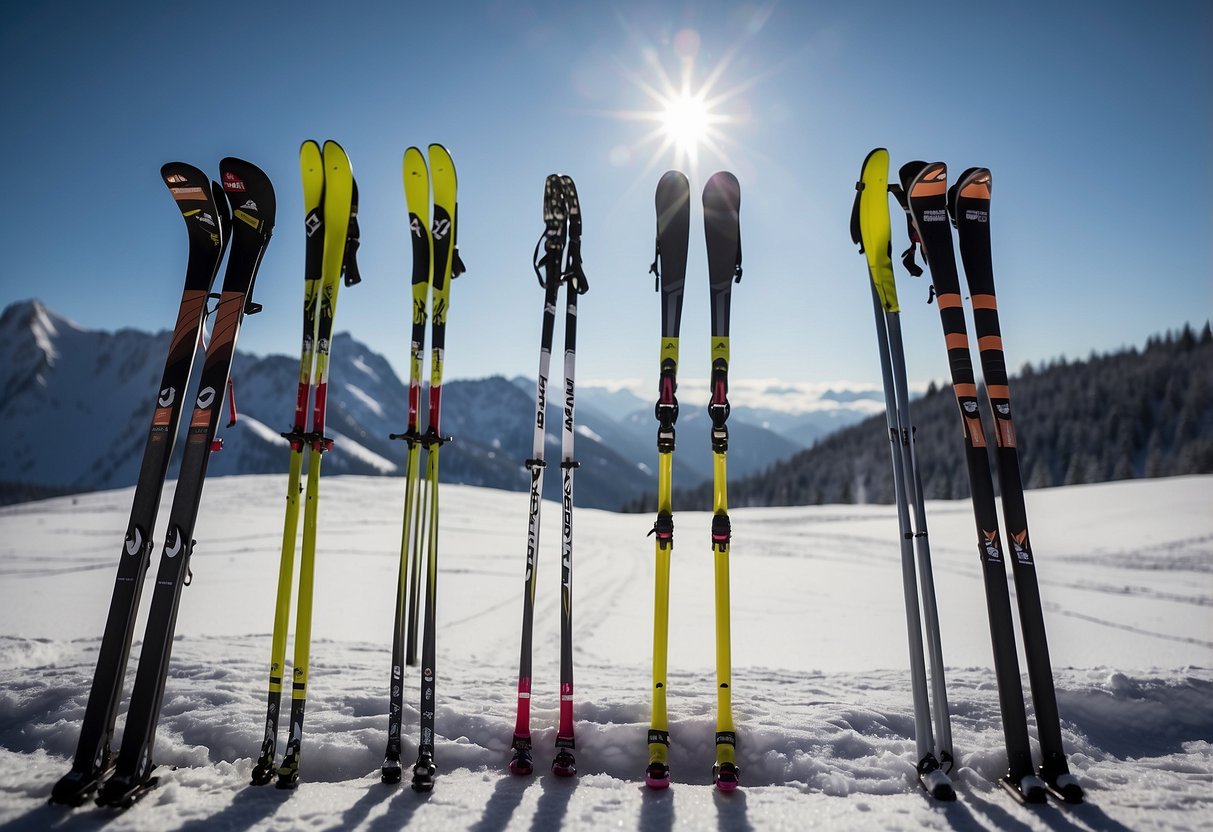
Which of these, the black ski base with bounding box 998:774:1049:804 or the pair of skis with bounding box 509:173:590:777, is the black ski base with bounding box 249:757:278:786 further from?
the black ski base with bounding box 998:774:1049:804

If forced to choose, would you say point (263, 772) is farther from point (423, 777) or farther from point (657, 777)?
point (657, 777)

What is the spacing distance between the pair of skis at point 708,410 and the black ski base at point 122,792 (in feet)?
7.36

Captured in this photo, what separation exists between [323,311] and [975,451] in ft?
12.0

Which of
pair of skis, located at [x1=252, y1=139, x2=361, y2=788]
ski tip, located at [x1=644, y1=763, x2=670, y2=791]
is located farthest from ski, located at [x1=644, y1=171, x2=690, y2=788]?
pair of skis, located at [x1=252, y1=139, x2=361, y2=788]

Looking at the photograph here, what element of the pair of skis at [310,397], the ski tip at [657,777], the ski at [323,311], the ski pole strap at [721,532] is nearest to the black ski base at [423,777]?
the pair of skis at [310,397]

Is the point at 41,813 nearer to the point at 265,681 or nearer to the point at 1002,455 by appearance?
the point at 265,681

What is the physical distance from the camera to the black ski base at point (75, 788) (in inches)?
101

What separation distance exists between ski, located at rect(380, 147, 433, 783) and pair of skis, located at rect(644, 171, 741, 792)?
126 centimetres

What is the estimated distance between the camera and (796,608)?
26.8 feet

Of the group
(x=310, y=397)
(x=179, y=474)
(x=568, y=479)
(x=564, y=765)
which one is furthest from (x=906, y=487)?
(x=179, y=474)

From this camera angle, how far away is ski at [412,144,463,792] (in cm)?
298

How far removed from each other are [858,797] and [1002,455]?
183 cm

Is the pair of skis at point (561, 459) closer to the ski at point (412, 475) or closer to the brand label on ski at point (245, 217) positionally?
the ski at point (412, 475)

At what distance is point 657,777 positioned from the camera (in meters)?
2.76
